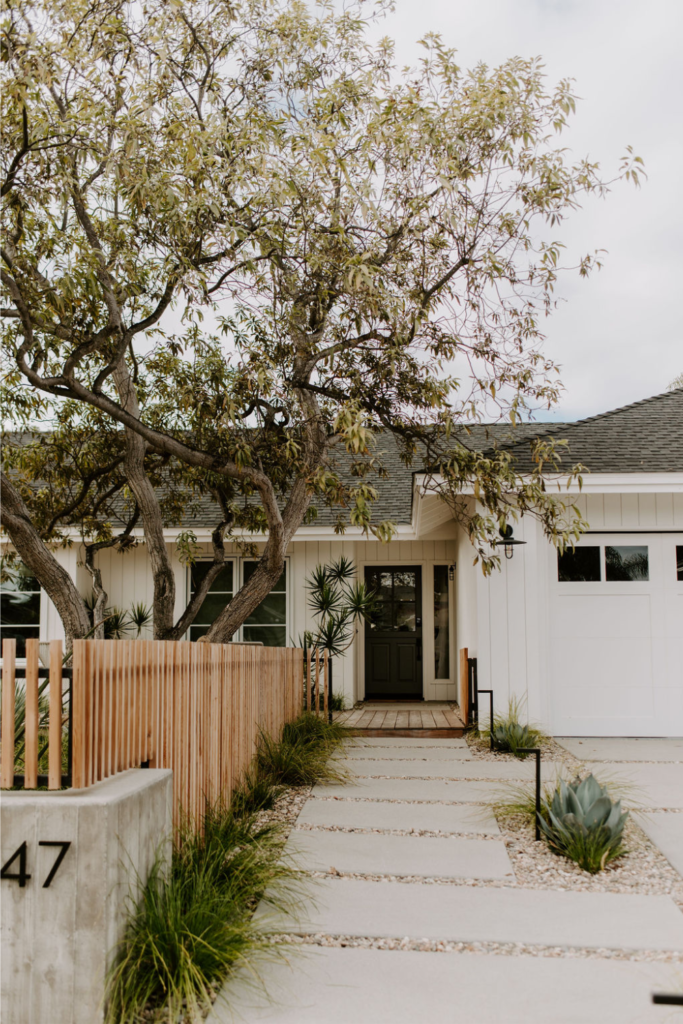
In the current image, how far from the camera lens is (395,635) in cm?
1348

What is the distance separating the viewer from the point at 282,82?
7.32 m

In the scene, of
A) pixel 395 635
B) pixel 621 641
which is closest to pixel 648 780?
pixel 621 641

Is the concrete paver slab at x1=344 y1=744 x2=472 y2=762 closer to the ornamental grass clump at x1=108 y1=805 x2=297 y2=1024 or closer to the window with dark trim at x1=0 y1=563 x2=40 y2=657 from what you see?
the ornamental grass clump at x1=108 y1=805 x2=297 y2=1024

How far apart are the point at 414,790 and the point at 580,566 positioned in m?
3.91

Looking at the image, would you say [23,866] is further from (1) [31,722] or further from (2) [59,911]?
(1) [31,722]

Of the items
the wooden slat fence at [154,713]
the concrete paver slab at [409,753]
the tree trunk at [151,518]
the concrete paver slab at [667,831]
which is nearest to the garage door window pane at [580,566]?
the concrete paver slab at [409,753]

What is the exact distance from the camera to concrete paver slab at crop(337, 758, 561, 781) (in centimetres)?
714

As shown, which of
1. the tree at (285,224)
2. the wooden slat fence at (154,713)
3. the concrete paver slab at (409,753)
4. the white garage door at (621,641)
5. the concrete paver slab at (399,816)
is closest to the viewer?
the wooden slat fence at (154,713)

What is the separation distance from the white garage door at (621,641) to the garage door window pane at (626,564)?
0.04ft

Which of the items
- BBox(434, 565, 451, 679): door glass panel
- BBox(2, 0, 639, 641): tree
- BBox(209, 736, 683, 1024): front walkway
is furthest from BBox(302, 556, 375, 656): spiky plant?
BBox(209, 736, 683, 1024): front walkway

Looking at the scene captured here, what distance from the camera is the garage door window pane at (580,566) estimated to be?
9430 millimetres

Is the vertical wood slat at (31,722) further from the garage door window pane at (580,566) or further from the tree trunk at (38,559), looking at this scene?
the garage door window pane at (580,566)

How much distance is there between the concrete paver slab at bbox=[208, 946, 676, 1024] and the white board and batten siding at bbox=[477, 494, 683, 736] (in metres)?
5.68

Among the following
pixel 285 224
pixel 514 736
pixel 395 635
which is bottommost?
pixel 514 736
